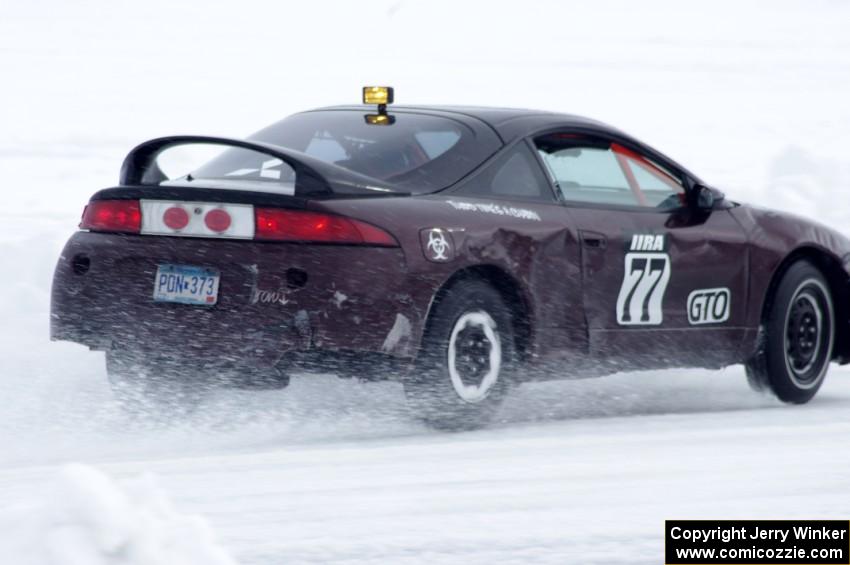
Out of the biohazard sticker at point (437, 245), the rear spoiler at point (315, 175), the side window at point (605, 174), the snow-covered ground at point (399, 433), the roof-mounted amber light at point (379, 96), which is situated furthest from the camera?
the side window at point (605, 174)

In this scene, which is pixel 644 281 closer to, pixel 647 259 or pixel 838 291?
pixel 647 259

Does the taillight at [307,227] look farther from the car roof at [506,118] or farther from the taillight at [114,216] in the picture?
the car roof at [506,118]

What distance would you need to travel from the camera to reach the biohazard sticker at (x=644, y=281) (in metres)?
7.09

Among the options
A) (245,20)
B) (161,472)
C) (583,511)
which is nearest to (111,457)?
(161,472)

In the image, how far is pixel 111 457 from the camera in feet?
18.7

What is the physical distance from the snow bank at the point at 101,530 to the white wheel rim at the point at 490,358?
3263mm

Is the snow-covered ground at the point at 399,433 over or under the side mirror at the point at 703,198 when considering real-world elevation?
under

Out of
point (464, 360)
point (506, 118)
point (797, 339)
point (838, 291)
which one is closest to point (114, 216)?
point (464, 360)

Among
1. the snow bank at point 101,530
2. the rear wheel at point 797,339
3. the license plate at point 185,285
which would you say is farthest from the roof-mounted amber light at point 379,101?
the snow bank at point 101,530

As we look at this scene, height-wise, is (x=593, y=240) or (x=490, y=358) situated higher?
(x=593, y=240)

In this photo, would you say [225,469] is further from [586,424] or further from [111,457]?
[586,424]

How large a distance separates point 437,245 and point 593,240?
0.97m

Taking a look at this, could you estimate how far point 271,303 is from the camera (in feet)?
19.7

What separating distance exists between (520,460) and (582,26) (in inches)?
1425
